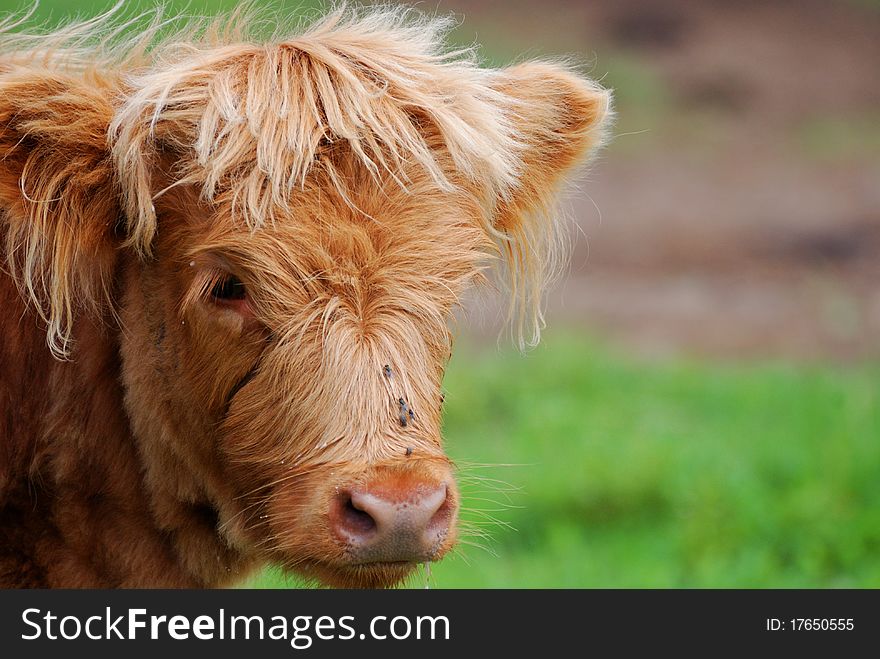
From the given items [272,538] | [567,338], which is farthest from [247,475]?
[567,338]

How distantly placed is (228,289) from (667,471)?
451cm

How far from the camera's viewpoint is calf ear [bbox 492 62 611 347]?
3.71 meters

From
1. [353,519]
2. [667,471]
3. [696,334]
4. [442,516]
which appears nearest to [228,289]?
[353,519]

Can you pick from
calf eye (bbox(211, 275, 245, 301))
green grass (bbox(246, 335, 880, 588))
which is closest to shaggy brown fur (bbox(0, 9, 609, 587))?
calf eye (bbox(211, 275, 245, 301))

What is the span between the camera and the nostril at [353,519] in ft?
9.43

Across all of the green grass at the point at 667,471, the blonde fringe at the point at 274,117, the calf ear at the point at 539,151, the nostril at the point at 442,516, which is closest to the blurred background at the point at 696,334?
the green grass at the point at 667,471

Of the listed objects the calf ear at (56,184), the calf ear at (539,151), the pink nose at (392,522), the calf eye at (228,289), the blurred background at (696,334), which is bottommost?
the pink nose at (392,522)

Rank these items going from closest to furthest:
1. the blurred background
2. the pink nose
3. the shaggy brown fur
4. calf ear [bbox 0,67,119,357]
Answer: the pink nose < the shaggy brown fur < calf ear [bbox 0,67,119,357] < the blurred background

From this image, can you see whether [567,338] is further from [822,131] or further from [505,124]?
[505,124]

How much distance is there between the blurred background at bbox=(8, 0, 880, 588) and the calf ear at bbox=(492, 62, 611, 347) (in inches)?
11.2

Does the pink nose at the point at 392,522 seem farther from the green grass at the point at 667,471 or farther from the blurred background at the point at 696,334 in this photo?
the green grass at the point at 667,471

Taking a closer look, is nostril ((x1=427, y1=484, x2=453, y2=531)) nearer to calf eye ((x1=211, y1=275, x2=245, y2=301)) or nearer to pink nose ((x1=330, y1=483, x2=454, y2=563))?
pink nose ((x1=330, y1=483, x2=454, y2=563))

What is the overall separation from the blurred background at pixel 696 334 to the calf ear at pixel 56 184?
115cm

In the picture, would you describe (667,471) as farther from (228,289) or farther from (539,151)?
(228,289)
